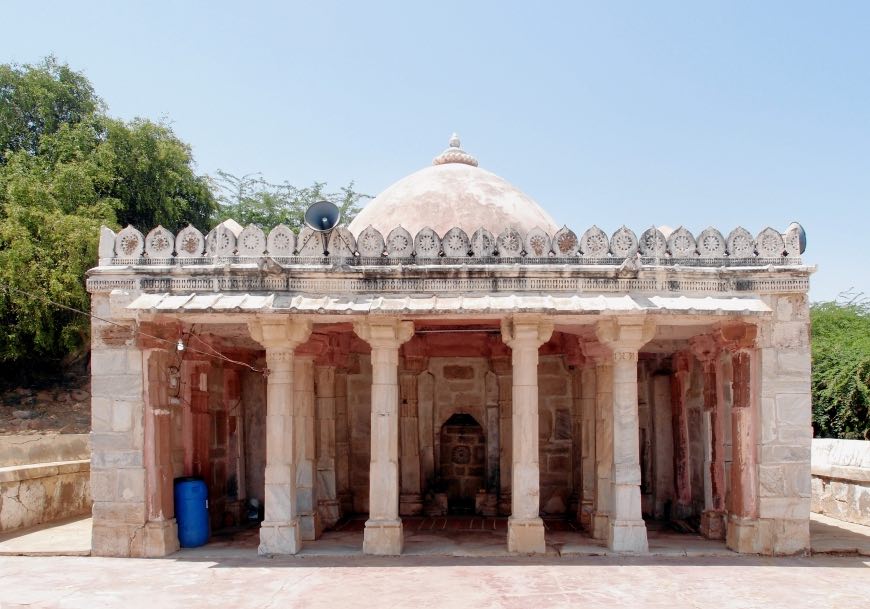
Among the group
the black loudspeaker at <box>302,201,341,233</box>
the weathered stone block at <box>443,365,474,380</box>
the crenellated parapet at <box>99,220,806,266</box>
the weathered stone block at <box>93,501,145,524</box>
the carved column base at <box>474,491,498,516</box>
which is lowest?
the carved column base at <box>474,491,498,516</box>

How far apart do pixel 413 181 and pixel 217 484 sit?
534 centimetres

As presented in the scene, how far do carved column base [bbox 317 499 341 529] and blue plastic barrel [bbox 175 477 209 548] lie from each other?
1924 millimetres

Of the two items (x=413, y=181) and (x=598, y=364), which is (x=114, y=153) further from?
(x=598, y=364)

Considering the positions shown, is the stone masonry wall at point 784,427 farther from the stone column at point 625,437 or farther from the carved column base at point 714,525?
the stone column at point 625,437

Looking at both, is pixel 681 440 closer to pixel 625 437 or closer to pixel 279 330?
pixel 625 437

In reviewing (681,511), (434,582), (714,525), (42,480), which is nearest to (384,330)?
(434,582)

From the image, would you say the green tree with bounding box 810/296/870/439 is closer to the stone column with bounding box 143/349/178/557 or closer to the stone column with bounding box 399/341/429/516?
the stone column with bounding box 399/341/429/516

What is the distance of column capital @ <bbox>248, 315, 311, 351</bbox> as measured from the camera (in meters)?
9.16

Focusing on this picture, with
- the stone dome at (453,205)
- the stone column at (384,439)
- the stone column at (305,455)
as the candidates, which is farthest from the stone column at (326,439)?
the stone column at (384,439)

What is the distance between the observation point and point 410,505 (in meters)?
12.6

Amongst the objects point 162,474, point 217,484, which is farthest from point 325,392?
point 162,474

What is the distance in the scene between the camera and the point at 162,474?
30.7 feet

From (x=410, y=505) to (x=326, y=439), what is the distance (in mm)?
1897

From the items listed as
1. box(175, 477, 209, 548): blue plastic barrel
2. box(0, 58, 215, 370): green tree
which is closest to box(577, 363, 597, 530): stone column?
box(175, 477, 209, 548): blue plastic barrel
